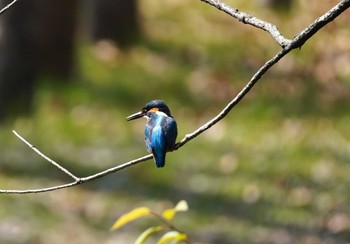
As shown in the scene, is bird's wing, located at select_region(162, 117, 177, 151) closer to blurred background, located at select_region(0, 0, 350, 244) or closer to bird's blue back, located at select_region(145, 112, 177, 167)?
bird's blue back, located at select_region(145, 112, 177, 167)

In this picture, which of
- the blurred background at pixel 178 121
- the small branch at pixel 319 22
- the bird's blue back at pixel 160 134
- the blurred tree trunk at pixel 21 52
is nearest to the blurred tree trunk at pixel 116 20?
the blurred background at pixel 178 121

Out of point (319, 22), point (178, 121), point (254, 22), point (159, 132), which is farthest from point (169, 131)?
point (178, 121)

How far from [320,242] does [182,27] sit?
7.87m

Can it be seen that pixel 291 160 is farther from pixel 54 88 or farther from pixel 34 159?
pixel 54 88

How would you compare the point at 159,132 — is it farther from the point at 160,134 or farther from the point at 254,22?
the point at 254,22

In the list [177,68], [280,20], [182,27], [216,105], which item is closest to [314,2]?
[280,20]

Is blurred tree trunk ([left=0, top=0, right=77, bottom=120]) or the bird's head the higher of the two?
blurred tree trunk ([left=0, top=0, right=77, bottom=120])

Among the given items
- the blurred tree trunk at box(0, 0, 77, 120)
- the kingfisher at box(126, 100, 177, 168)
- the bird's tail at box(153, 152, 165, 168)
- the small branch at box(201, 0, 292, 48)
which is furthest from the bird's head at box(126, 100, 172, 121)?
the blurred tree trunk at box(0, 0, 77, 120)

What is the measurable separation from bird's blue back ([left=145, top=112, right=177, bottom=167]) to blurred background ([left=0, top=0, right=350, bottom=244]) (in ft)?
22.3

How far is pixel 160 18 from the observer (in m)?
17.0

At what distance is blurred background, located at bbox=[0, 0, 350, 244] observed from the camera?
9969 mm

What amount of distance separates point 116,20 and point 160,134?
518 inches

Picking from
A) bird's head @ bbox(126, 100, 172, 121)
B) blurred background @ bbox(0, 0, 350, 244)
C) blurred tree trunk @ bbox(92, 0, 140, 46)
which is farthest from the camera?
blurred tree trunk @ bbox(92, 0, 140, 46)

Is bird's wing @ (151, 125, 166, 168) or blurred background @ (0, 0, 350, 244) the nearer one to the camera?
bird's wing @ (151, 125, 166, 168)
